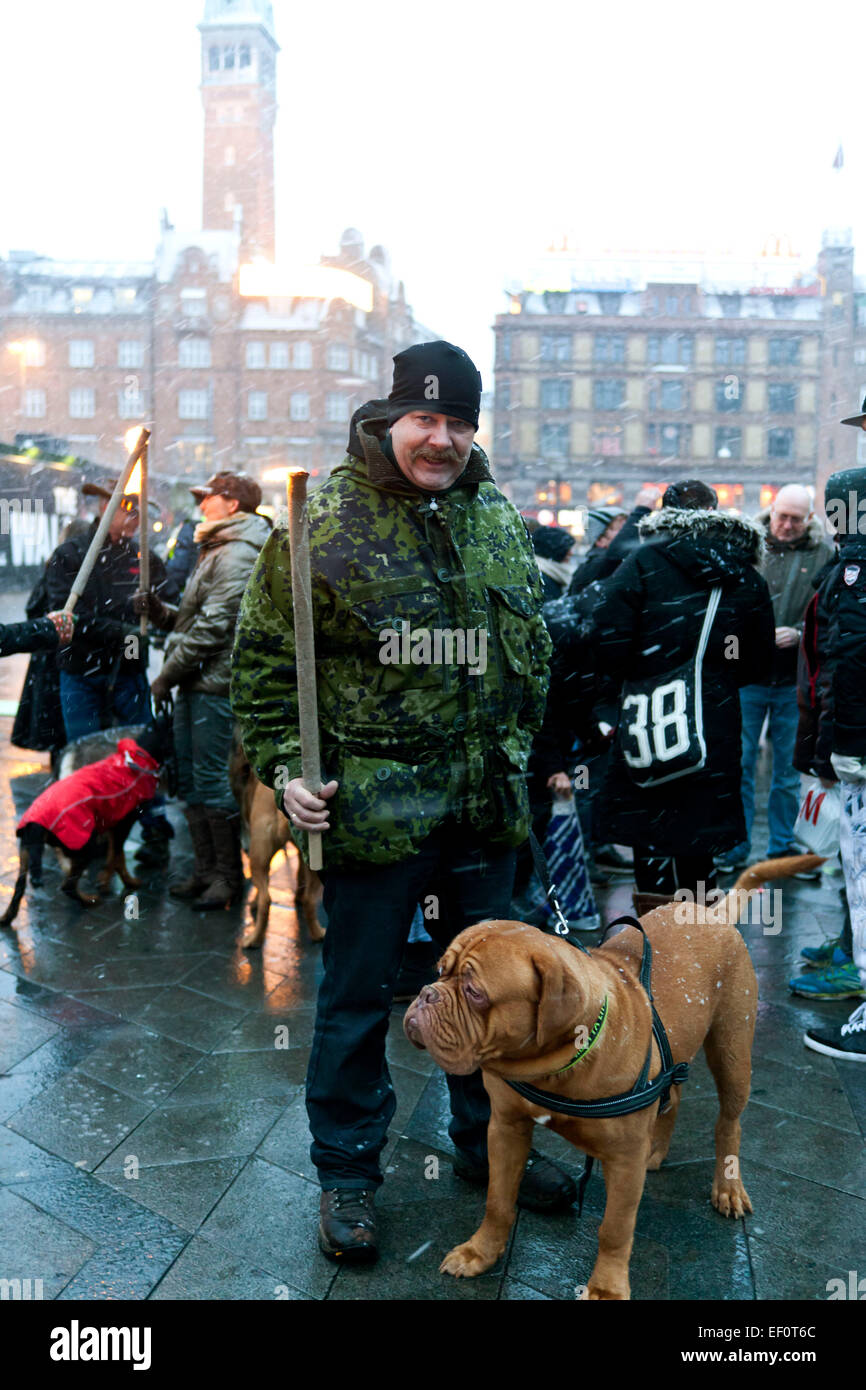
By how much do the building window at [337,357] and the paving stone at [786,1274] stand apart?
55865 millimetres

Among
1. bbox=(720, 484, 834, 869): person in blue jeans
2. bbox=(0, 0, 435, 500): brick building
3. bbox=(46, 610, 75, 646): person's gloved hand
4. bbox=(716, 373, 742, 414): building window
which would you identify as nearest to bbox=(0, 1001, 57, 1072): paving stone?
bbox=(46, 610, 75, 646): person's gloved hand

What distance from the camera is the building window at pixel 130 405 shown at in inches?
2218

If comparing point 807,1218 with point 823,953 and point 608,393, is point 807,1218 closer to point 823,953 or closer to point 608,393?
point 823,953

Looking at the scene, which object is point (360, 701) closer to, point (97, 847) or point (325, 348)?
point (97, 847)

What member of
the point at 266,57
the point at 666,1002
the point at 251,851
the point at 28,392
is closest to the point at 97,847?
the point at 251,851

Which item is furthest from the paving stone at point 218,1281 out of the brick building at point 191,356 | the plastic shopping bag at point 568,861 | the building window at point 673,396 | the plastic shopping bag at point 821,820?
the building window at point 673,396

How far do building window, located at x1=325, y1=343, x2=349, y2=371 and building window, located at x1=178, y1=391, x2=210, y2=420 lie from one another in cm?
645

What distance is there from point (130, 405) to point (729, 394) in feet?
102

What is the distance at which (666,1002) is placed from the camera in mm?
2670

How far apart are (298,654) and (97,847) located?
12.4 ft

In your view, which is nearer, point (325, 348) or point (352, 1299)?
point (352, 1299)

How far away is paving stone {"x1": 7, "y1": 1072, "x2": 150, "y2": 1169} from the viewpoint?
3.23 meters

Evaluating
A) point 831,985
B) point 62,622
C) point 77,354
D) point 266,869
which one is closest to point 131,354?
point 77,354

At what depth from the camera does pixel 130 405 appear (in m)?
56.6
